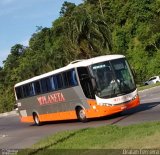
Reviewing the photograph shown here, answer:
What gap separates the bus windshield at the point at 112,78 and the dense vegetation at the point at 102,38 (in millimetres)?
26413

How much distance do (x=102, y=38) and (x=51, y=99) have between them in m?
25.3

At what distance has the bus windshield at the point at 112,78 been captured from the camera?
21.5 meters

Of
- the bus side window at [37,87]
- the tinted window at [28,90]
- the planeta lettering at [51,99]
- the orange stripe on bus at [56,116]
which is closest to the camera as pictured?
the orange stripe on bus at [56,116]

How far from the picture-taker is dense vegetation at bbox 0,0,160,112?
49500 millimetres

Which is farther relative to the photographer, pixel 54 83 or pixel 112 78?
pixel 54 83

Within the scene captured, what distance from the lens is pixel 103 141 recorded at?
43.1 ft

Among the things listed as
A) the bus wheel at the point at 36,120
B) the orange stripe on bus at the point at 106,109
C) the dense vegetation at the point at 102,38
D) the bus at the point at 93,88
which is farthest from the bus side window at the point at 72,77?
the dense vegetation at the point at 102,38

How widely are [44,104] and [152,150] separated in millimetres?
17447

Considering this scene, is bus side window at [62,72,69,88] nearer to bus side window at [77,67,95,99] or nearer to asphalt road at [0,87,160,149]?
bus side window at [77,67,95,99]

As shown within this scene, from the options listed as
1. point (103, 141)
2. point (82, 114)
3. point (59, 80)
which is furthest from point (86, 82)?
point (103, 141)

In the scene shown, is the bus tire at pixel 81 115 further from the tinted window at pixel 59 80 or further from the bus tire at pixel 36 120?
the bus tire at pixel 36 120

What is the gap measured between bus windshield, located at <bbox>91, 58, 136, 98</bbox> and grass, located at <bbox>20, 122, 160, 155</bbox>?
507 cm

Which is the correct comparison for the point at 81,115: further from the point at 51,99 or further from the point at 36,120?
the point at 36,120

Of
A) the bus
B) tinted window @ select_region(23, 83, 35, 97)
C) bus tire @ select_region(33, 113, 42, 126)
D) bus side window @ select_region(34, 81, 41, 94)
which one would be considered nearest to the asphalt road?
the bus
